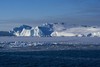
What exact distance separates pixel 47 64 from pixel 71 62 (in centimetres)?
313

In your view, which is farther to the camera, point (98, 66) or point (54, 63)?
point (54, 63)

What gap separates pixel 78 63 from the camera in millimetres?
37375

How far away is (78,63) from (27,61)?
5.76 metres

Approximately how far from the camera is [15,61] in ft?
129

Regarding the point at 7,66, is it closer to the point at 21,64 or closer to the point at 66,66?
the point at 21,64

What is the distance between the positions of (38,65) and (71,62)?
4154mm

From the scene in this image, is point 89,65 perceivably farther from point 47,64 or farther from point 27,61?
point 27,61

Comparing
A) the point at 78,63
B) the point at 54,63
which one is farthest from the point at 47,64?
the point at 78,63

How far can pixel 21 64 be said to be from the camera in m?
36.7

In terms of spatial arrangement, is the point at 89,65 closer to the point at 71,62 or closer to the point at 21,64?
the point at 71,62

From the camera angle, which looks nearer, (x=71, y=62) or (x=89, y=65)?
(x=89, y=65)

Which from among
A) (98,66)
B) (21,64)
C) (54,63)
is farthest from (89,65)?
(21,64)

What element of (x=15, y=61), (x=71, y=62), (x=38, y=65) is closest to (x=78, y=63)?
(x=71, y=62)

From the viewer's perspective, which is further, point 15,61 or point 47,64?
point 15,61
